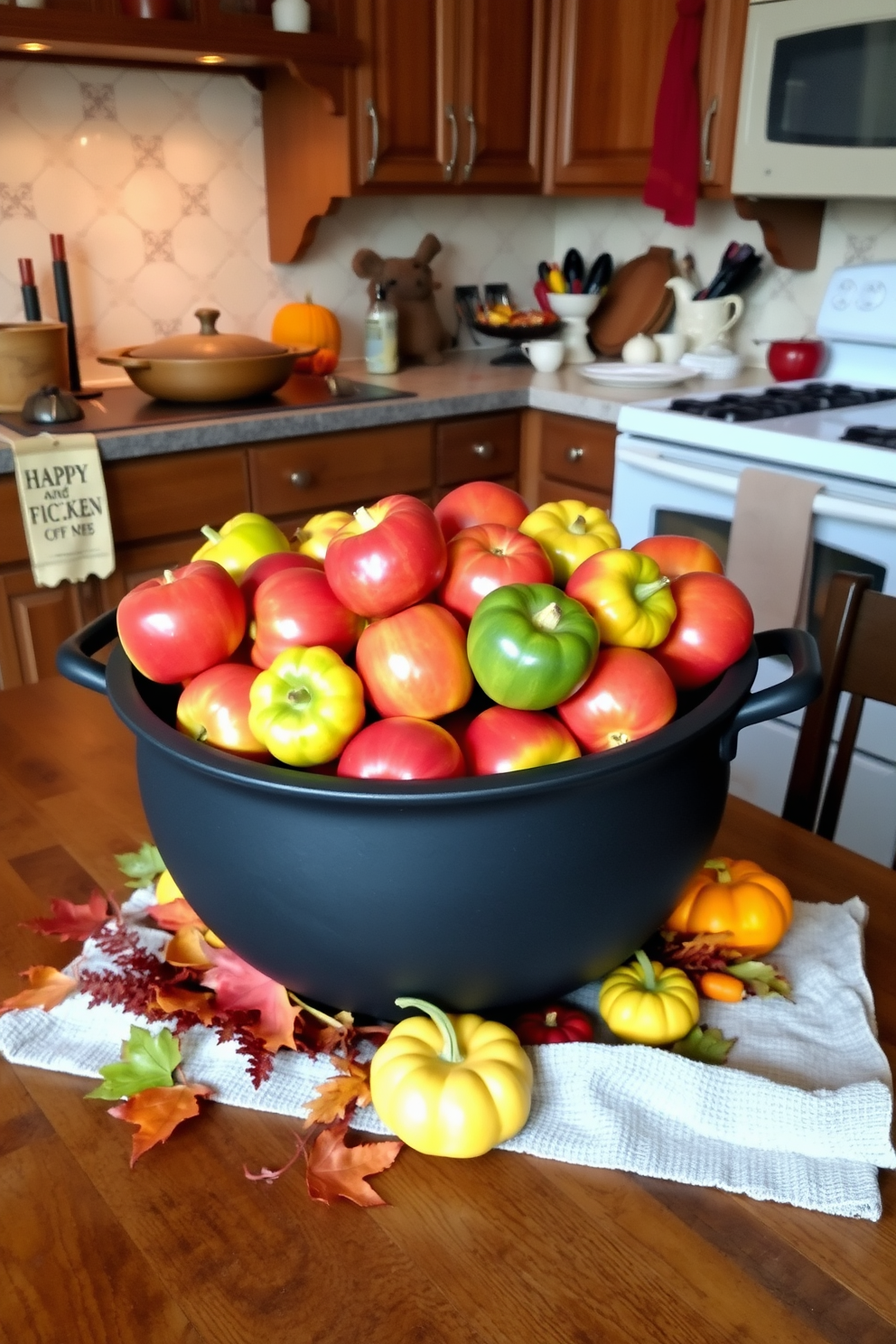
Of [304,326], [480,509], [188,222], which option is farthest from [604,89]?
[480,509]

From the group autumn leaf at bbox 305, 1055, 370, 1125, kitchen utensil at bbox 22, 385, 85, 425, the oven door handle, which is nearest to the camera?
autumn leaf at bbox 305, 1055, 370, 1125

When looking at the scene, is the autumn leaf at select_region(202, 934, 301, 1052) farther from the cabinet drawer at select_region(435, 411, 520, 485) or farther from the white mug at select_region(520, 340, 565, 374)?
the white mug at select_region(520, 340, 565, 374)

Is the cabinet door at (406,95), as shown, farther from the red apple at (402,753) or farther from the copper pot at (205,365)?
the red apple at (402,753)

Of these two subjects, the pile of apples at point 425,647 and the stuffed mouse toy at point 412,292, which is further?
the stuffed mouse toy at point 412,292

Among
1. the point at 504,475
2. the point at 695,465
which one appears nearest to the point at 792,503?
the point at 695,465

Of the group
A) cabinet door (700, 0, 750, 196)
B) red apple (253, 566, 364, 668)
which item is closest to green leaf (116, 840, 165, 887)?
red apple (253, 566, 364, 668)

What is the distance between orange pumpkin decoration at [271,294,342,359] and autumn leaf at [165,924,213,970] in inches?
86.0

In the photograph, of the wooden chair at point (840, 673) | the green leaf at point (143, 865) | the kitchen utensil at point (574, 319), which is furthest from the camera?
the kitchen utensil at point (574, 319)

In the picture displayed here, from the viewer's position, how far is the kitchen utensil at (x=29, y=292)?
2.28 meters

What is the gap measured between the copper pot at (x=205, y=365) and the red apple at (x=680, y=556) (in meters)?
1.65

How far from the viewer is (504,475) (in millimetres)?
2631

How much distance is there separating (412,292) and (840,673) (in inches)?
80.3

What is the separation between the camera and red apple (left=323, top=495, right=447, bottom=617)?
587 millimetres

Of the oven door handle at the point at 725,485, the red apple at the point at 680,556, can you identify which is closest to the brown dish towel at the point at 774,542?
the oven door handle at the point at 725,485
